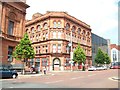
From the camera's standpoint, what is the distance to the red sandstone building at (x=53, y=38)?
64.1 metres

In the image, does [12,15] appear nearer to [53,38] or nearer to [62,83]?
[53,38]

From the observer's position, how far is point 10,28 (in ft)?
134

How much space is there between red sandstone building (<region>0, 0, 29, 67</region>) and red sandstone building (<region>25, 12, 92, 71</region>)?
22214mm

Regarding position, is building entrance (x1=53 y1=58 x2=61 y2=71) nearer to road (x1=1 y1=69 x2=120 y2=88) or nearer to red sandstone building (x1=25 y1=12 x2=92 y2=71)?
red sandstone building (x1=25 y1=12 x2=92 y2=71)

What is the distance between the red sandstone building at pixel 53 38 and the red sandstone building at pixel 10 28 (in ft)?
72.9

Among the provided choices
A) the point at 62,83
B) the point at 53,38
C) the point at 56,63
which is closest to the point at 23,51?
the point at 62,83

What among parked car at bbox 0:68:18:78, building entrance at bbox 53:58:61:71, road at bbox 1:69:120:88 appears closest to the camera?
road at bbox 1:69:120:88

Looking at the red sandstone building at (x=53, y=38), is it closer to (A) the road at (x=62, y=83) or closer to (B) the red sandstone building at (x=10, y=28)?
(B) the red sandstone building at (x=10, y=28)

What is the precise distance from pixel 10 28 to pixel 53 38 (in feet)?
83.4

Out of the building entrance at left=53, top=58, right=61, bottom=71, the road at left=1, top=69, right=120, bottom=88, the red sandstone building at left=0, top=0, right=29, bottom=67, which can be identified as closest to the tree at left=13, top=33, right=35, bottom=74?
the red sandstone building at left=0, top=0, right=29, bottom=67

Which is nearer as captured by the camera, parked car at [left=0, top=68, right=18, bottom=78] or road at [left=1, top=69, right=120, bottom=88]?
road at [left=1, top=69, right=120, bottom=88]

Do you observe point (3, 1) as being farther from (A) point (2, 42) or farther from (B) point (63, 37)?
(B) point (63, 37)

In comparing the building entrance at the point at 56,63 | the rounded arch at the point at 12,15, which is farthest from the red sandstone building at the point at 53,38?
the rounded arch at the point at 12,15

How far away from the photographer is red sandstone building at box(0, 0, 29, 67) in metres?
37.8
